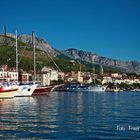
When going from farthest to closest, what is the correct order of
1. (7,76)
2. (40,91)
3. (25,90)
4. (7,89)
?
1. (40,91)
2. (25,90)
3. (7,76)
4. (7,89)

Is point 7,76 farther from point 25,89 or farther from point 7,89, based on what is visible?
point 7,89

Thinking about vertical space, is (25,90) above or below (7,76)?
below

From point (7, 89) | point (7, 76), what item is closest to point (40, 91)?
point (7, 76)

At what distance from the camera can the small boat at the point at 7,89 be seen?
82.1 m

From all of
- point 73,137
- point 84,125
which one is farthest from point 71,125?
point 73,137

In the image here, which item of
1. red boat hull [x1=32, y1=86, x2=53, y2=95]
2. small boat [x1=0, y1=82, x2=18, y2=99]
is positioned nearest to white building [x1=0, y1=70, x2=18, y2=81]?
small boat [x1=0, y1=82, x2=18, y2=99]

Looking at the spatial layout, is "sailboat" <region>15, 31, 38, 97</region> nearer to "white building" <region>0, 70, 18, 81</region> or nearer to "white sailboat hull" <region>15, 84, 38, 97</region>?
"white sailboat hull" <region>15, 84, 38, 97</region>

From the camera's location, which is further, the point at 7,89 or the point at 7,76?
the point at 7,76

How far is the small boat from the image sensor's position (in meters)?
82.1

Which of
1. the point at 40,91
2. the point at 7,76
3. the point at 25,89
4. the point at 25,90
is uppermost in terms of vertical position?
the point at 7,76

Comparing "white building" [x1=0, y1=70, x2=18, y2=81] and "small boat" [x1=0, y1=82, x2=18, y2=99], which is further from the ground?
"white building" [x1=0, y1=70, x2=18, y2=81]

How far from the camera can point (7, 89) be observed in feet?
272

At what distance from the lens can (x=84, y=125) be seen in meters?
34.3

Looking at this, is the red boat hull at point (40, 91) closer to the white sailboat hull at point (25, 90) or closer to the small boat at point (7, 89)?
the white sailboat hull at point (25, 90)
